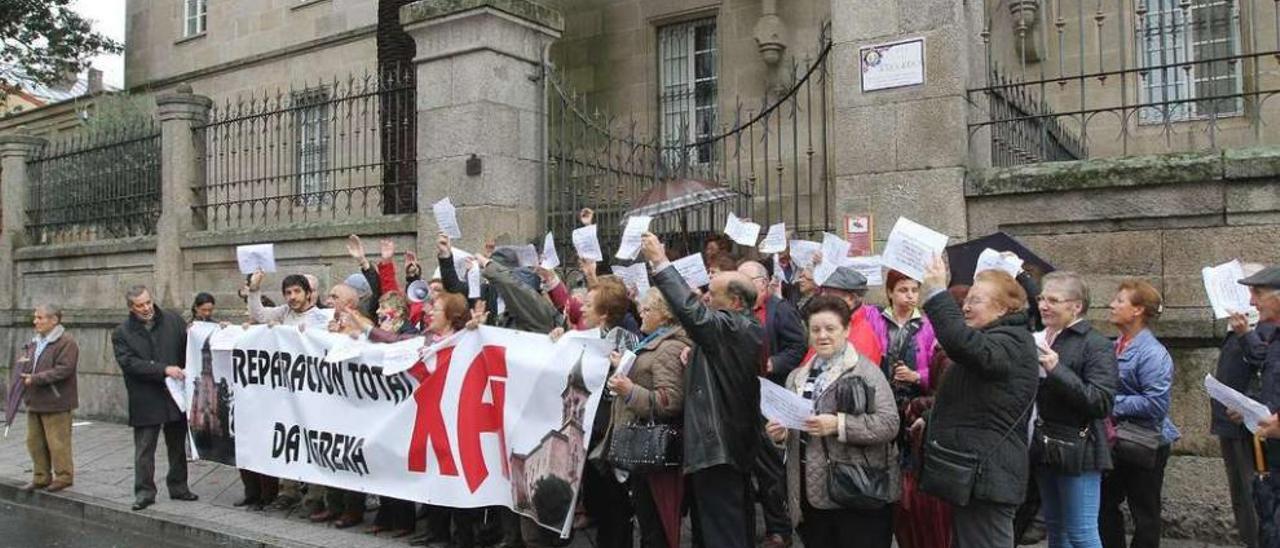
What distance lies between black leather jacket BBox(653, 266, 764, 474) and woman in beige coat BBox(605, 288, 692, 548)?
0.41 ft

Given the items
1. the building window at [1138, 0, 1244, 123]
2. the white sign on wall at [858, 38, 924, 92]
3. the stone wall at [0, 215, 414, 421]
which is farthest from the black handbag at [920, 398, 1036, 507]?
the building window at [1138, 0, 1244, 123]

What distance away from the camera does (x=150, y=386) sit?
8.18 m

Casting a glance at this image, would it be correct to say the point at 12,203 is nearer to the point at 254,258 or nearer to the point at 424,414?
the point at 254,258

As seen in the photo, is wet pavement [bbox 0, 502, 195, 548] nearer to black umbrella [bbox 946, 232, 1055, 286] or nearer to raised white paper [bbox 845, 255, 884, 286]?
raised white paper [bbox 845, 255, 884, 286]

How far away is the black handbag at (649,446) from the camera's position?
213 inches

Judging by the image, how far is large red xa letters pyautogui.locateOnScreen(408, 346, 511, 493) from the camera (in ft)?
21.5

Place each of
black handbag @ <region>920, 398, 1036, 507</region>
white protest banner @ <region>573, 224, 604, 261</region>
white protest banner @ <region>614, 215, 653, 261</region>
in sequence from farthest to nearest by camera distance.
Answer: white protest banner @ <region>573, 224, 604, 261</region>, white protest banner @ <region>614, 215, 653, 261</region>, black handbag @ <region>920, 398, 1036, 507</region>

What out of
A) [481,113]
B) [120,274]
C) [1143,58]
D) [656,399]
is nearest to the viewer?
[656,399]

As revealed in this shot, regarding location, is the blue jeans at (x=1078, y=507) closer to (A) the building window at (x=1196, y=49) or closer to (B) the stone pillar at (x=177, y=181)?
(A) the building window at (x=1196, y=49)

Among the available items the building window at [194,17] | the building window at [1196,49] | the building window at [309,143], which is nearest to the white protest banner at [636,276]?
the building window at [309,143]

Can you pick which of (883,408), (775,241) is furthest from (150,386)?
(883,408)

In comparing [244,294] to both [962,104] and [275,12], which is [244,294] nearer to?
A: [962,104]

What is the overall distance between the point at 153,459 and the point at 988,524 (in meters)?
6.37

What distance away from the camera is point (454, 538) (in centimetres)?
696
